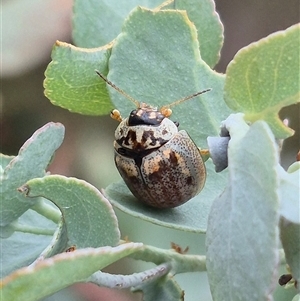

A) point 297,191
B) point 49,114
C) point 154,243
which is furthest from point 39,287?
point 49,114

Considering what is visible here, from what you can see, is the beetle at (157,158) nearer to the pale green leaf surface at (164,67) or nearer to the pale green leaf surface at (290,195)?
the pale green leaf surface at (164,67)

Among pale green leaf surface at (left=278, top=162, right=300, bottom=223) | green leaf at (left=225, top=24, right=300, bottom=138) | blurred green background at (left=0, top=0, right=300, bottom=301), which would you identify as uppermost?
green leaf at (left=225, top=24, right=300, bottom=138)

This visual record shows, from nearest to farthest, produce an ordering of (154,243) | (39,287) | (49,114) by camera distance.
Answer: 1. (39,287)
2. (154,243)
3. (49,114)

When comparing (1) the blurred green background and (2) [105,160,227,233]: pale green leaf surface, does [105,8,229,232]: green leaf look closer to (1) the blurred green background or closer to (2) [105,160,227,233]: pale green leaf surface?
(2) [105,160,227,233]: pale green leaf surface

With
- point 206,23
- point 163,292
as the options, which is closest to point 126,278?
point 163,292

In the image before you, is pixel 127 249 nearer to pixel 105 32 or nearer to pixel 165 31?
pixel 165 31

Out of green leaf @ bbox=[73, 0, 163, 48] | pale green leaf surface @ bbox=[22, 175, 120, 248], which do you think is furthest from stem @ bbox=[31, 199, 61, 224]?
green leaf @ bbox=[73, 0, 163, 48]

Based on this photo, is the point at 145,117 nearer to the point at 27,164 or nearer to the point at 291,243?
the point at 27,164

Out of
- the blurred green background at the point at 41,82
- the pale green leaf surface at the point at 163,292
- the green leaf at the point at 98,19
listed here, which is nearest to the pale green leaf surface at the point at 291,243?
the pale green leaf surface at the point at 163,292
